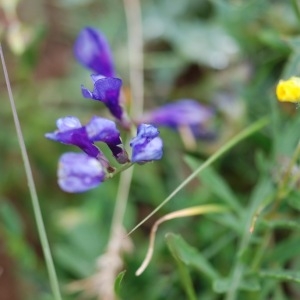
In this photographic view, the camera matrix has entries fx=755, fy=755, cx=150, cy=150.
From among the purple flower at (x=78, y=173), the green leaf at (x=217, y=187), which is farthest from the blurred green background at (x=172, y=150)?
the purple flower at (x=78, y=173)

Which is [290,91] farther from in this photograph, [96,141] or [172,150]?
[172,150]

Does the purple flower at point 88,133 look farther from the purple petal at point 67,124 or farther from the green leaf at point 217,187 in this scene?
the green leaf at point 217,187

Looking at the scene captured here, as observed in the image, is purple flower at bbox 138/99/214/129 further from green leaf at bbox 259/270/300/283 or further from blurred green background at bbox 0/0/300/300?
green leaf at bbox 259/270/300/283

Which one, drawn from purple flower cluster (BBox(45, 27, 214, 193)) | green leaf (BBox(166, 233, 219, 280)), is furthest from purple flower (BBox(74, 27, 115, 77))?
green leaf (BBox(166, 233, 219, 280))

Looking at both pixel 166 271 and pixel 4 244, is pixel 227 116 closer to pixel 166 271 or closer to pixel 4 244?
pixel 166 271

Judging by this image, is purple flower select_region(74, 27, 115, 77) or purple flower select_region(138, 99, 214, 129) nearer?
purple flower select_region(74, 27, 115, 77)

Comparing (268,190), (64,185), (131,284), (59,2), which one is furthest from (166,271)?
(59,2)
